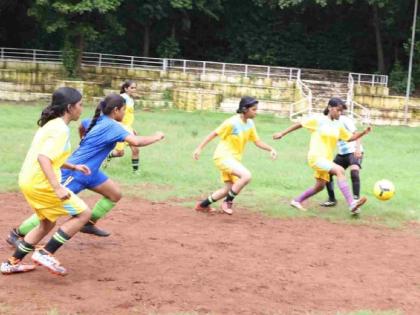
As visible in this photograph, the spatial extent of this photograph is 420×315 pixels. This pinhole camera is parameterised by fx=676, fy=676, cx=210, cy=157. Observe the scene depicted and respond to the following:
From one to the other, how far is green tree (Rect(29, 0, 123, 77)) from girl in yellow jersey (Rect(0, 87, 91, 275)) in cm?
2210

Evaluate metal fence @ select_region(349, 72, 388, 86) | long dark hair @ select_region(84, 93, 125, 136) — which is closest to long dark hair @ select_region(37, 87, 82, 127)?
long dark hair @ select_region(84, 93, 125, 136)

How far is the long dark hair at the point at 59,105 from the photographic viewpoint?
19.2 ft

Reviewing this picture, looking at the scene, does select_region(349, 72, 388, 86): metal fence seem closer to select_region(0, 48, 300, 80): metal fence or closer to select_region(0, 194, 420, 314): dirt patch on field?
select_region(0, 48, 300, 80): metal fence

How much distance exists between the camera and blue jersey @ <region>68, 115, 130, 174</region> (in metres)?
6.59

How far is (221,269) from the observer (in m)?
6.48

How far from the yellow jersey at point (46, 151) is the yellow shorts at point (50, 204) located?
52 mm

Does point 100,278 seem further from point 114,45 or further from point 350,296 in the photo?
point 114,45

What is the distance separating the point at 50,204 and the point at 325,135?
15.2 feet

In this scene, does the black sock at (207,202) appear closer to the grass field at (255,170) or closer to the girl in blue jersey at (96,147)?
the grass field at (255,170)

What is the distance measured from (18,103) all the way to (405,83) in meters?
16.8

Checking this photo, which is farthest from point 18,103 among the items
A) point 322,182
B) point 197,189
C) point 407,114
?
point 322,182

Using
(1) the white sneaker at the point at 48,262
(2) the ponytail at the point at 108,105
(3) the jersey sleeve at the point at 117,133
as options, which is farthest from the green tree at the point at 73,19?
(1) the white sneaker at the point at 48,262

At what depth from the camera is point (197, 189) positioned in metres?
11.2

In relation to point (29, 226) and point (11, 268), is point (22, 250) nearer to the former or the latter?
point (11, 268)
